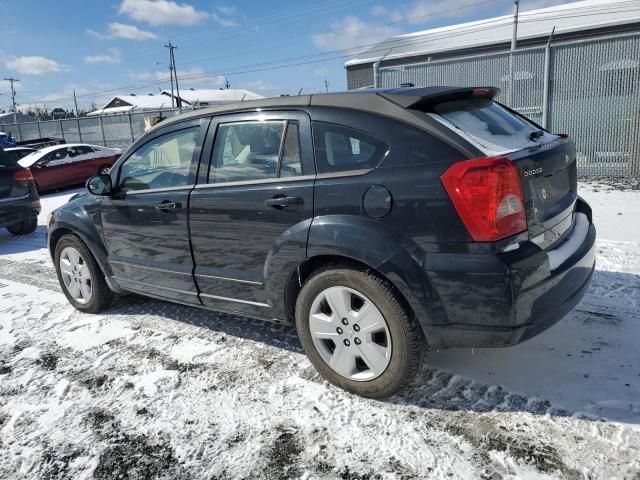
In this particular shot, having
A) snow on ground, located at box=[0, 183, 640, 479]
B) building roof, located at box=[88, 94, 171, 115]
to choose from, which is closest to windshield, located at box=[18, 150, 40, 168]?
snow on ground, located at box=[0, 183, 640, 479]

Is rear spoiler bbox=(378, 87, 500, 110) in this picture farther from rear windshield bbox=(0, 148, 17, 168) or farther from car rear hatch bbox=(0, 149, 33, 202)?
rear windshield bbox=(0, 148, 17, 168)

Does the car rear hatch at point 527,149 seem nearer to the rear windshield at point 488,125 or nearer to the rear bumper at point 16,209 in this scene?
the rear windshield at point 488,125

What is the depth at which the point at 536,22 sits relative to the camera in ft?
90.4

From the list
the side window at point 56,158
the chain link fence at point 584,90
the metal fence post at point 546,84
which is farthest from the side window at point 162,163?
the side window at point 56,158

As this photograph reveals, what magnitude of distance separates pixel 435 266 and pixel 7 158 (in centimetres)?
848

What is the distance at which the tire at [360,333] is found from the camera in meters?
2.60

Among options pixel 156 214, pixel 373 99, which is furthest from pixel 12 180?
pixel 373 99

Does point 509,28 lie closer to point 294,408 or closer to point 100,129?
point 100,129

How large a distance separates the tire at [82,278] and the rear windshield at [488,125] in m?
3.27

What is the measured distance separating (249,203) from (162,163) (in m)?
1.14

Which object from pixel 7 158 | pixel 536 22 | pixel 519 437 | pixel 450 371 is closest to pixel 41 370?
pixel 450 371

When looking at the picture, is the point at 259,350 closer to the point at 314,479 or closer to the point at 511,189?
the point at 314,479

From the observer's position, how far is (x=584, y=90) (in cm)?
923

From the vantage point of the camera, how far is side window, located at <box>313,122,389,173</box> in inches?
105
